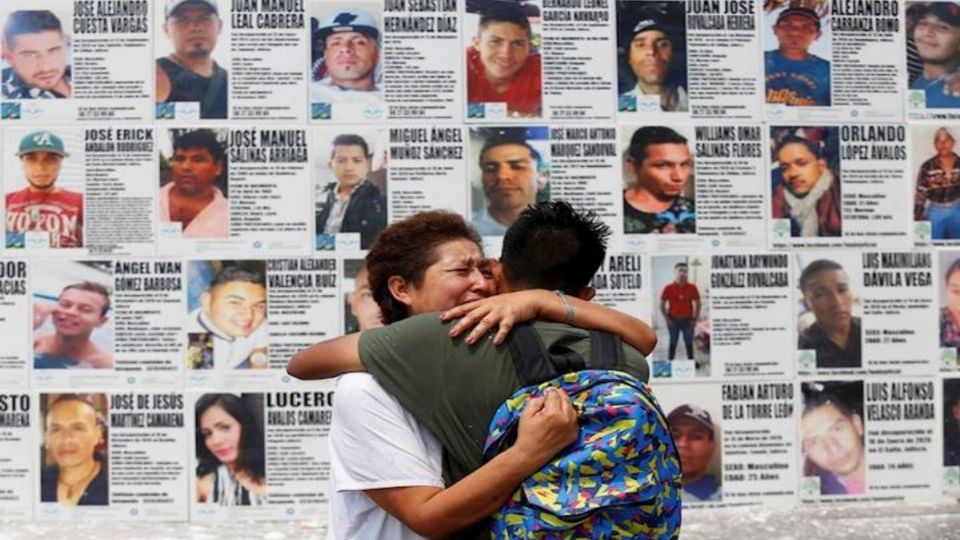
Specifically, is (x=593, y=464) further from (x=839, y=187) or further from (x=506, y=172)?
(x=839, y=187)

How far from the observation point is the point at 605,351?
201 cm

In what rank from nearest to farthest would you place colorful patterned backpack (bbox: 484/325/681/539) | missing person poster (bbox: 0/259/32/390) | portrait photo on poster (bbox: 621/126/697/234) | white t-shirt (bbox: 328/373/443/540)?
1. colorful patterned backpack (bbox: 484/325/681/539)
2. white t-shirt (bbox: 328/373/443/540)
3. missing person poster (bbox: 0/259/32/390)
4. portrait photo on poster (bbox: 621/126/697/234)

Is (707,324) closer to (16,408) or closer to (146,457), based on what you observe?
(146,457)

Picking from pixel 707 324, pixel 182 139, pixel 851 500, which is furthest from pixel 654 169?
pixel 182 139

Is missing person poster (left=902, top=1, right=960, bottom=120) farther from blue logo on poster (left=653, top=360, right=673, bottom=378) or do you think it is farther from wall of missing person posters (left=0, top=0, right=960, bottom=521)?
blue logo on poster (left=653, top=360, right=673, bottom=378)

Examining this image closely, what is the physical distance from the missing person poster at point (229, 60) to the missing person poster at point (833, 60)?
1.73m

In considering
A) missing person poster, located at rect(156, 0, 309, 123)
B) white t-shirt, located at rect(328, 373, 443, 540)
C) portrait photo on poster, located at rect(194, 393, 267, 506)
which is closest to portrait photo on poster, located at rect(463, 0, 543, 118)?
missing person poster, located at rect(156, 0, 309, 123)

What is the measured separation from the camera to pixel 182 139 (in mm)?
4129

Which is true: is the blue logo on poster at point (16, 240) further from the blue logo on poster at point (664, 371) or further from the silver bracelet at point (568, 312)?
the silver bracelet at point (568, 312)

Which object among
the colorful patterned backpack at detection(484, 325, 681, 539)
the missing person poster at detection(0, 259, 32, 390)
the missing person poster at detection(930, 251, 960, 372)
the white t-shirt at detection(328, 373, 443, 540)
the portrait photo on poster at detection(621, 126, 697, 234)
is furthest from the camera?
the missing person poster at detection(930, 251, 960, 372)

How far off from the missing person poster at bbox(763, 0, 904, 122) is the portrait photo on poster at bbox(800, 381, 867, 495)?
1011mm

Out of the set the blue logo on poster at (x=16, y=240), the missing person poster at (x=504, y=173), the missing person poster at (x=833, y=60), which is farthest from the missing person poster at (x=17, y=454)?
the missing person poster at (x=833, y=60)

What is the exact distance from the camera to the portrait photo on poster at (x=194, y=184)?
412 cm

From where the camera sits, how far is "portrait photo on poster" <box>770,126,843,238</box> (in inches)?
169
